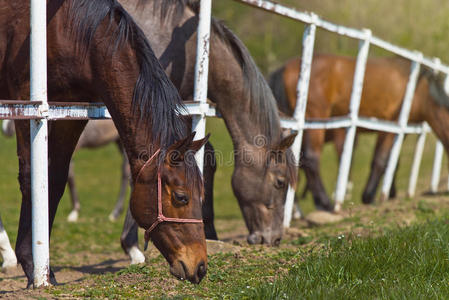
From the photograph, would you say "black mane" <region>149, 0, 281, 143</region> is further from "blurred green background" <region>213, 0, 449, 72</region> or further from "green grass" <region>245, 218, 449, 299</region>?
"blurred green background" <region>213, 0, 449, 72</region>

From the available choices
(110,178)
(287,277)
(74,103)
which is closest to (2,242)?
(74,103)

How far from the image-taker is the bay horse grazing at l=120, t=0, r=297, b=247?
180 inches

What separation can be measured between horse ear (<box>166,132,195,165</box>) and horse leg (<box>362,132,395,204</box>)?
6190 mm

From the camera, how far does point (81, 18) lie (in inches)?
135

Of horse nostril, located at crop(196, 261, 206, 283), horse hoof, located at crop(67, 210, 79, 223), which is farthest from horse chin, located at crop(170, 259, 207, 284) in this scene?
horse hoof, located at crop(67, 210, 79, 223)

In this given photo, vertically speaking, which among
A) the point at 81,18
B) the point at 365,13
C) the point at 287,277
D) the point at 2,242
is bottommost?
the point at 2,242

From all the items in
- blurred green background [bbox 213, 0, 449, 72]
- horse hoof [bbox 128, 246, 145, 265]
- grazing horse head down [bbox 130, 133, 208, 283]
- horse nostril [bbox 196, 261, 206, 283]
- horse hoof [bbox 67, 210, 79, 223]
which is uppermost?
blurred green background [bbox 213, 0, 449, 72]

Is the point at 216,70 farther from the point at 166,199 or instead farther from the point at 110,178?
the point at 110,178

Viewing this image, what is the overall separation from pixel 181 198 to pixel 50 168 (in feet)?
3.84

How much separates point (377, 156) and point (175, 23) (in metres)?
5.14

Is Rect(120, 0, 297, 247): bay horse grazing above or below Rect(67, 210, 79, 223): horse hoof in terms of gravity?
above

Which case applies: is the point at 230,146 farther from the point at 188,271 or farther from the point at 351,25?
the point at 188,271

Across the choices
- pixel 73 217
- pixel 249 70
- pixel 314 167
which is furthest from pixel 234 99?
pixel 73 217

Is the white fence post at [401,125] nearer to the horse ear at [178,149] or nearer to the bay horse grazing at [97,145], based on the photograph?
the bay horse grazing at [97,145]
